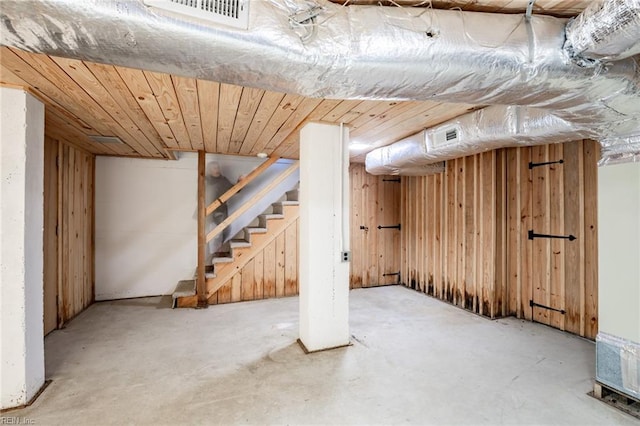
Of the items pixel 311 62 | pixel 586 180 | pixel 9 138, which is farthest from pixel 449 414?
pixel 9 138

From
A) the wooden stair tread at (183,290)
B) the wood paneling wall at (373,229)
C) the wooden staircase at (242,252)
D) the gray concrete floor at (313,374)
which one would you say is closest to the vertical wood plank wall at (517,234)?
the gray concrete floor at (313,374)

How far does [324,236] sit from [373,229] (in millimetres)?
2497

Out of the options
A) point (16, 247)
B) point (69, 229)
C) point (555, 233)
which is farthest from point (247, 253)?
point (555, 233)

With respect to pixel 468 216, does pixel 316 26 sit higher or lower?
higher

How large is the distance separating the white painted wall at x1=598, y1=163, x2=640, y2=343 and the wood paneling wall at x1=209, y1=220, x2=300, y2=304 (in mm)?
3288

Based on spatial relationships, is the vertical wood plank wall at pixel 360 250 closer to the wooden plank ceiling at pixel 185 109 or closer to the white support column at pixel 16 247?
the wooden plank ceiling at pixel 185 109

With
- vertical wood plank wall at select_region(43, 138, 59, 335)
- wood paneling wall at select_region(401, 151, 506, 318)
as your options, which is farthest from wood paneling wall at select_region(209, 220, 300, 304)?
wood paneling wall at select_region(401, 151, 506, 318)

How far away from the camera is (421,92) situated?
1373 mm

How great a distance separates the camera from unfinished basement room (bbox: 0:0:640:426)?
1194mm

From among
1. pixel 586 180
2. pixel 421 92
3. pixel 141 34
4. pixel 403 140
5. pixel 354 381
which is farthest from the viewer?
Answer: pixel 403 140

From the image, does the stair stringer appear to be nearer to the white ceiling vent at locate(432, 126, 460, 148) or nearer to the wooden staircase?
the wooden staircase

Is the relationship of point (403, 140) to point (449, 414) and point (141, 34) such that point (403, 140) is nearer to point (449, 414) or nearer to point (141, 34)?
point (449, 414)

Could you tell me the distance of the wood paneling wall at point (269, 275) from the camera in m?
4.06

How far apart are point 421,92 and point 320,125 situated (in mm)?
1328
